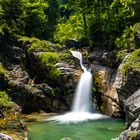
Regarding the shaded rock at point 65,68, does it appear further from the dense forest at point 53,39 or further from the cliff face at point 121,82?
the cliff face at point 121,82

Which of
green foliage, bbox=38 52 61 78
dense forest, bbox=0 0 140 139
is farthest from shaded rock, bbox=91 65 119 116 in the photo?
green foliage, bbox=38 52 61 78

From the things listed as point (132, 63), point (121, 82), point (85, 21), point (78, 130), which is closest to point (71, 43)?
point (85, 21)

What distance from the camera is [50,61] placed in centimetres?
4597

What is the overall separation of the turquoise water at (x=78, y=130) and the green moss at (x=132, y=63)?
5.25 m

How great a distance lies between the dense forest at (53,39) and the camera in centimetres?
4372

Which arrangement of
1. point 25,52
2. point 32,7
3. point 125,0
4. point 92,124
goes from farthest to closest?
1. point 32,7
2. point 125,0
3. point 25,52
4. point 92,124

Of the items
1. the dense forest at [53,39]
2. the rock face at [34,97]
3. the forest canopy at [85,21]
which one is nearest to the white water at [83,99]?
the dense forest at [53,39]

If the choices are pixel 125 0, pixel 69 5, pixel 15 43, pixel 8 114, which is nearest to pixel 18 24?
pixel 15 43

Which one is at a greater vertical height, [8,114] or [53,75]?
[53,75]

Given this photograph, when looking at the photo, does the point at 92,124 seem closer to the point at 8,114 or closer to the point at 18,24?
the point at 8,114

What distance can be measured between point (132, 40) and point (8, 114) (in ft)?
58.4

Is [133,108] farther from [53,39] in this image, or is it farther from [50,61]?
[53,39]

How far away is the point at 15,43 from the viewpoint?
50125mm

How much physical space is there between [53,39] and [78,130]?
27.5m
